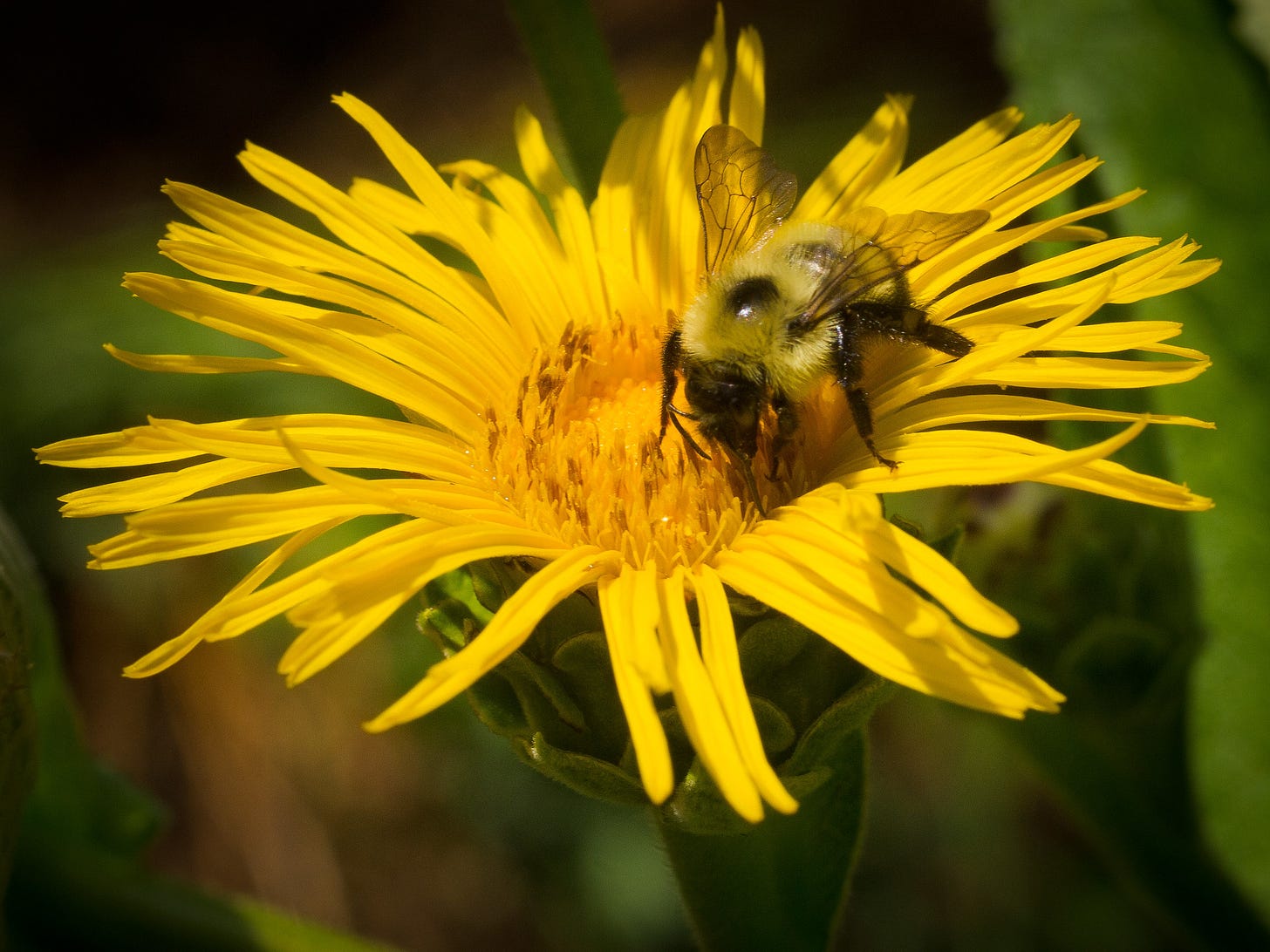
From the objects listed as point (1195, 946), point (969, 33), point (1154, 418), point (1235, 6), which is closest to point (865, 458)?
point (1154, 418)

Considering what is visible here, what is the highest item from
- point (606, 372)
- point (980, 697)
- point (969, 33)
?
point (969, 33)

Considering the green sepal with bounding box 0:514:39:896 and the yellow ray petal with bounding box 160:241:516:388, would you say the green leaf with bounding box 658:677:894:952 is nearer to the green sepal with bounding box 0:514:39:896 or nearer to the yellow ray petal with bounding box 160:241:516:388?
the yellow ray petal with bounding box 160:241:516:388

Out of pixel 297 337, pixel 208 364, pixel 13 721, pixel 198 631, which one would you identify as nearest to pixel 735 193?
pixel 297 337

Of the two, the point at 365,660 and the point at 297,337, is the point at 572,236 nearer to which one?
the point at 297,337

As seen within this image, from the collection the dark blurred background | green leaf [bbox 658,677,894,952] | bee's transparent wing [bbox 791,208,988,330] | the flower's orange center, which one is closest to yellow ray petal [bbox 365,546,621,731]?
the flower's orange center

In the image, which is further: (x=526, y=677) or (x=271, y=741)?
(x=271, y=741)

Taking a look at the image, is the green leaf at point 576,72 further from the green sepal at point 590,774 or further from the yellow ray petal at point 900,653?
the green sepal at point 590,774

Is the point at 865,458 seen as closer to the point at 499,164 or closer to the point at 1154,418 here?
the point at 1154,418

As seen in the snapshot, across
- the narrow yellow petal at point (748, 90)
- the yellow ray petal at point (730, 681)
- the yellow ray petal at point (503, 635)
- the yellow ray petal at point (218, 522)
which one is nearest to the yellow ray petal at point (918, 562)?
the yellow ray petal at point (730, 681)
